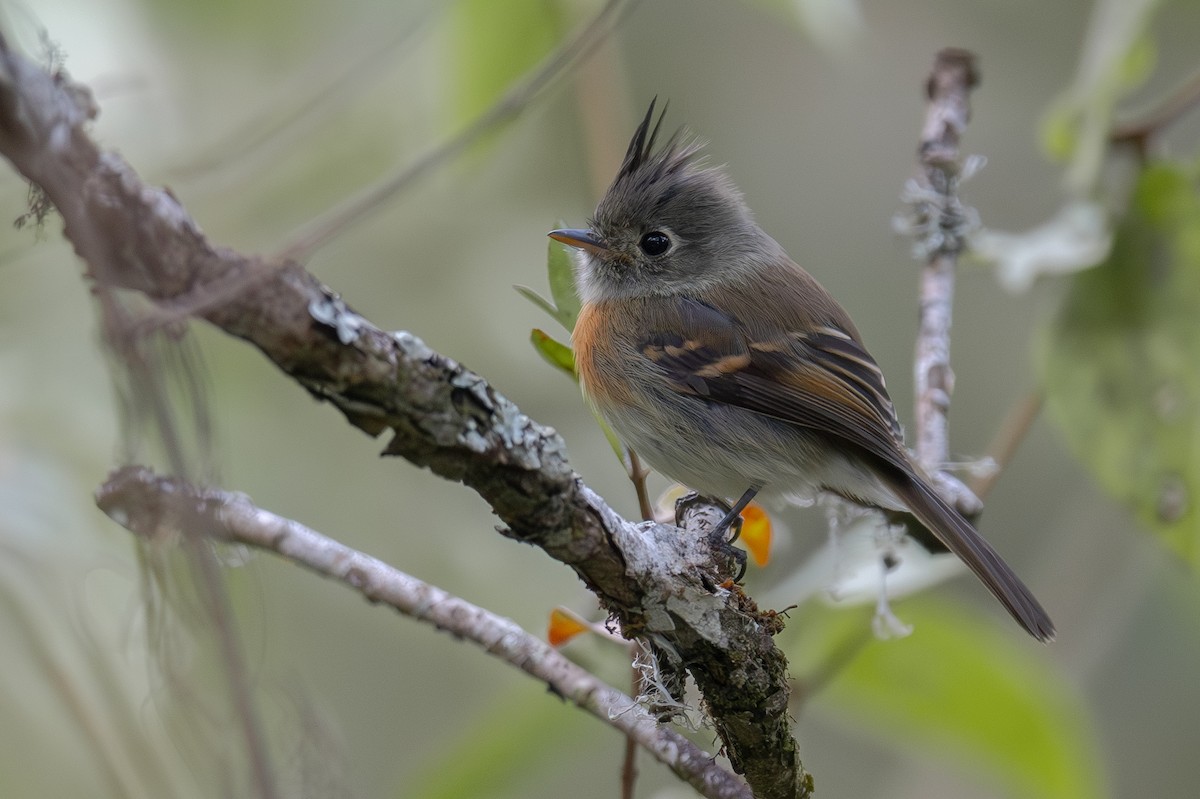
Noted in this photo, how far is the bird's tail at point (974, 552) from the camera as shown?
227cm

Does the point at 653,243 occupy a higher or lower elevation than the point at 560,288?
higher

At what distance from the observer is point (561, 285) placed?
6.72ft

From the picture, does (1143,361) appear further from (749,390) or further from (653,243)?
(653,243)

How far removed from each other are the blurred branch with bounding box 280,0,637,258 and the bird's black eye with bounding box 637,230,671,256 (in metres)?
0.96

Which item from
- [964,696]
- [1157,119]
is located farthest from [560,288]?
[1157,119]

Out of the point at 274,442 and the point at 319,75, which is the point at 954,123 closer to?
the point at 319,75

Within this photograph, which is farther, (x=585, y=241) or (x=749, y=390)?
(x=585, y=241)

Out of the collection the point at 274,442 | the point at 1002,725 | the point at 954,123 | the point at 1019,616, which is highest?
the point at 954,123

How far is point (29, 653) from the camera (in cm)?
175

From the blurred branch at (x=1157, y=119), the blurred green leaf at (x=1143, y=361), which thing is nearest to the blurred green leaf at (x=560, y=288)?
the blurred green leaf at (x=1143, y=361)

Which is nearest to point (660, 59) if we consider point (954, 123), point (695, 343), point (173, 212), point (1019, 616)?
point (954, 123)

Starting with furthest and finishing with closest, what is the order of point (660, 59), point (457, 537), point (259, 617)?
point (660, 59) < point (457, 537) < point (259, 617)

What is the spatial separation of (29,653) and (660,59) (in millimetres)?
3958

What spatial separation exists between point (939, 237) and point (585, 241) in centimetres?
96
